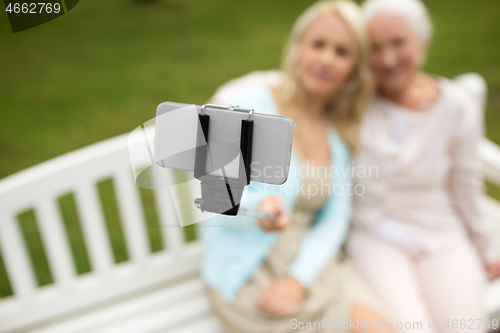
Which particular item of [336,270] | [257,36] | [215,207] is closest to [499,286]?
[336,270]

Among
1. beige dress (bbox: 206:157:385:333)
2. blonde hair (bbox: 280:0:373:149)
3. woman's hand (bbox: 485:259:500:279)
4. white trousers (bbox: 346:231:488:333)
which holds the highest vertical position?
blonde hair (bbox: 280:0:373:149)

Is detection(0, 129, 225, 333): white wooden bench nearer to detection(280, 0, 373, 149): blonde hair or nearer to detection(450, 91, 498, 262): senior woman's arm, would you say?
detection(280, 0, 373, 149): blonde hair

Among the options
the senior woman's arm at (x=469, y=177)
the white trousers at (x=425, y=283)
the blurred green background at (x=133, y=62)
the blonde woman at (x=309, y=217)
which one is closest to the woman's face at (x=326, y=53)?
the blonde woman at (x=309, y=217)

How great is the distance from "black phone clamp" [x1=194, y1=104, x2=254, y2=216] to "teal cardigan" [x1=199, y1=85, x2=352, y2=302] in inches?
26.5

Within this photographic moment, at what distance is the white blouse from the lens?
139 cm

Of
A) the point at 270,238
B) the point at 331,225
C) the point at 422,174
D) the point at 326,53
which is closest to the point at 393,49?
the point at 326,53

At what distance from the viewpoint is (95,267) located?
1.50m

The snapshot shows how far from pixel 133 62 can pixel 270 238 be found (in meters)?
3.41

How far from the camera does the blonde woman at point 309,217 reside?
123cm

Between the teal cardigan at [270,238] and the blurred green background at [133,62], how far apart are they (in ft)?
3.32

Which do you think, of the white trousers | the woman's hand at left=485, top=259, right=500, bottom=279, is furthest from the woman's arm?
the woman's hand at left=485, top=259, right=500, bottom=279

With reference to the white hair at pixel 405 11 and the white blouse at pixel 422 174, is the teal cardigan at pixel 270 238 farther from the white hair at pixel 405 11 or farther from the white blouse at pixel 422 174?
the white hair at pixel 405 11

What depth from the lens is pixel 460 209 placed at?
151cm

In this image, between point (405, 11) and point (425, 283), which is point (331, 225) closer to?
point (425, 283)
